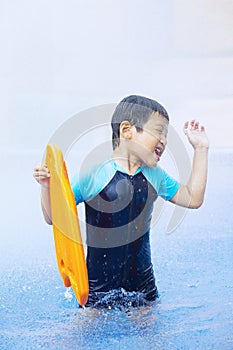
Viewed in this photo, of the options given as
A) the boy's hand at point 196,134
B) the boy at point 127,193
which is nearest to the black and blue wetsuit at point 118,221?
the boy at point 127,193

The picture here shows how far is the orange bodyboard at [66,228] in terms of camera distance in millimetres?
1506

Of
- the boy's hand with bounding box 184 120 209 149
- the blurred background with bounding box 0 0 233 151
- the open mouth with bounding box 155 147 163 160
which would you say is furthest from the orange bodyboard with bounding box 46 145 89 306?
the boy's hand with bounding box 184 120 209 149

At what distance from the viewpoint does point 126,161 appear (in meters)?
1.60

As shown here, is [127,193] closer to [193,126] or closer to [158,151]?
[158,151]

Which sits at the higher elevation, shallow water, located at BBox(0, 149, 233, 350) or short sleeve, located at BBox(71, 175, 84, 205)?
short sleeve, located at BBox(71, 175, 84, 205)

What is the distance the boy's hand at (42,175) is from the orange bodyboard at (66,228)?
0.04ft

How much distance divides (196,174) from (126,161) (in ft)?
0.59

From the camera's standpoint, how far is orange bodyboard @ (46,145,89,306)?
4.94ft

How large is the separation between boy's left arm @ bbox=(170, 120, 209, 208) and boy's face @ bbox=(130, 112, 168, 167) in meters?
0.09

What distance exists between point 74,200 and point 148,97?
333 mm

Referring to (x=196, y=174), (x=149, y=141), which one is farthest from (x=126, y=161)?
(x=196, y=174)

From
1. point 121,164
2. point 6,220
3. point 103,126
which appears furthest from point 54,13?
point 6,220

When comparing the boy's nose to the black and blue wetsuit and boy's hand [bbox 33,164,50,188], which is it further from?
boy's hand [bbox 33,164,50,188]

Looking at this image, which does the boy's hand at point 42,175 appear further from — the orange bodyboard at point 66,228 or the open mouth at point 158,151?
the open mouth at point 158,151
